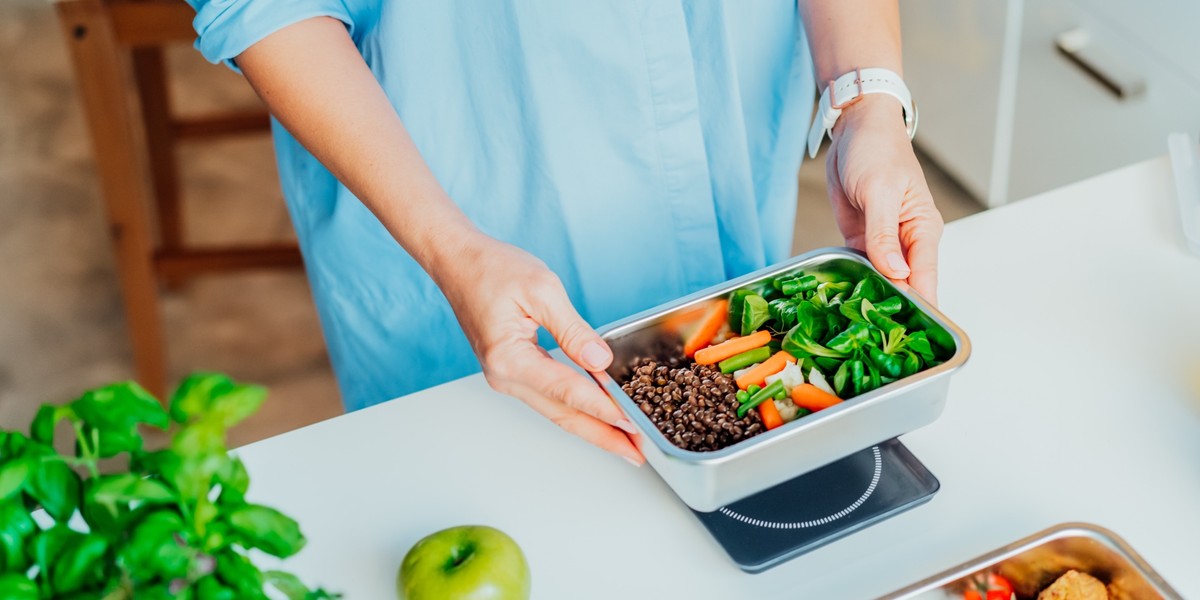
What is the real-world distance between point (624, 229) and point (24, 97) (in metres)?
2.55

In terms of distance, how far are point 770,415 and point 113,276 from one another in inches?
82.8

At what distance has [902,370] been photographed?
33.5 inches

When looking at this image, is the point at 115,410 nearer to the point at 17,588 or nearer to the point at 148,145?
the point at 17,588

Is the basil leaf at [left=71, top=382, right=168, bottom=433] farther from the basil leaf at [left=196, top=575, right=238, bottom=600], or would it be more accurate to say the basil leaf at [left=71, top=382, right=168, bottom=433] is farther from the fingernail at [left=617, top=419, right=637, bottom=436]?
the fingernail at [left=617, top=419, right=637, bottom=436]

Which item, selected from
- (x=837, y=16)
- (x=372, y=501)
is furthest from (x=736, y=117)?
(x=372, y=501)

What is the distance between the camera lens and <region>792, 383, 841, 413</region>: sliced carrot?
2.78 ft

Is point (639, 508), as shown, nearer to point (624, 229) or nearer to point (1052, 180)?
point (624, 229)

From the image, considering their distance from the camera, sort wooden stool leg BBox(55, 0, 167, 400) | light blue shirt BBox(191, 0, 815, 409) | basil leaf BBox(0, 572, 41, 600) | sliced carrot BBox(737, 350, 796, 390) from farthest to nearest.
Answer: wooden stool leg BBox(55, 0, 167, 400)
light blue shirt BBox(191, 0, 815, 409)
sliced carrot BBox(737, 350, 796, 390)
basil leaf BBox(0, 572, 41, 600)

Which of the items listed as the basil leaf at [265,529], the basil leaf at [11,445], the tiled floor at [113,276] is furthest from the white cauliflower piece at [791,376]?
the tiled floor at [113,276]

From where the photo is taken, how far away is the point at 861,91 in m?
1.08

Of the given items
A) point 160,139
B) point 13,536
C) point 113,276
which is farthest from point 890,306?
point 113,276

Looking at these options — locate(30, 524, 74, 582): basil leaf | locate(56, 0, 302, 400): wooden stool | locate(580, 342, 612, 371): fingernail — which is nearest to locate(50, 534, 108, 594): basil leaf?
locate(30, 524, 74, 582): basil leaf

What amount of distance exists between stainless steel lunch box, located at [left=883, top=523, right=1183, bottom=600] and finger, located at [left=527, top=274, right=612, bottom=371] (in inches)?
10.9

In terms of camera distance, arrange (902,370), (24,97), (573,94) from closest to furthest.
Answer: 1. (902,370)
2. (573,94)
3. (24,97)
